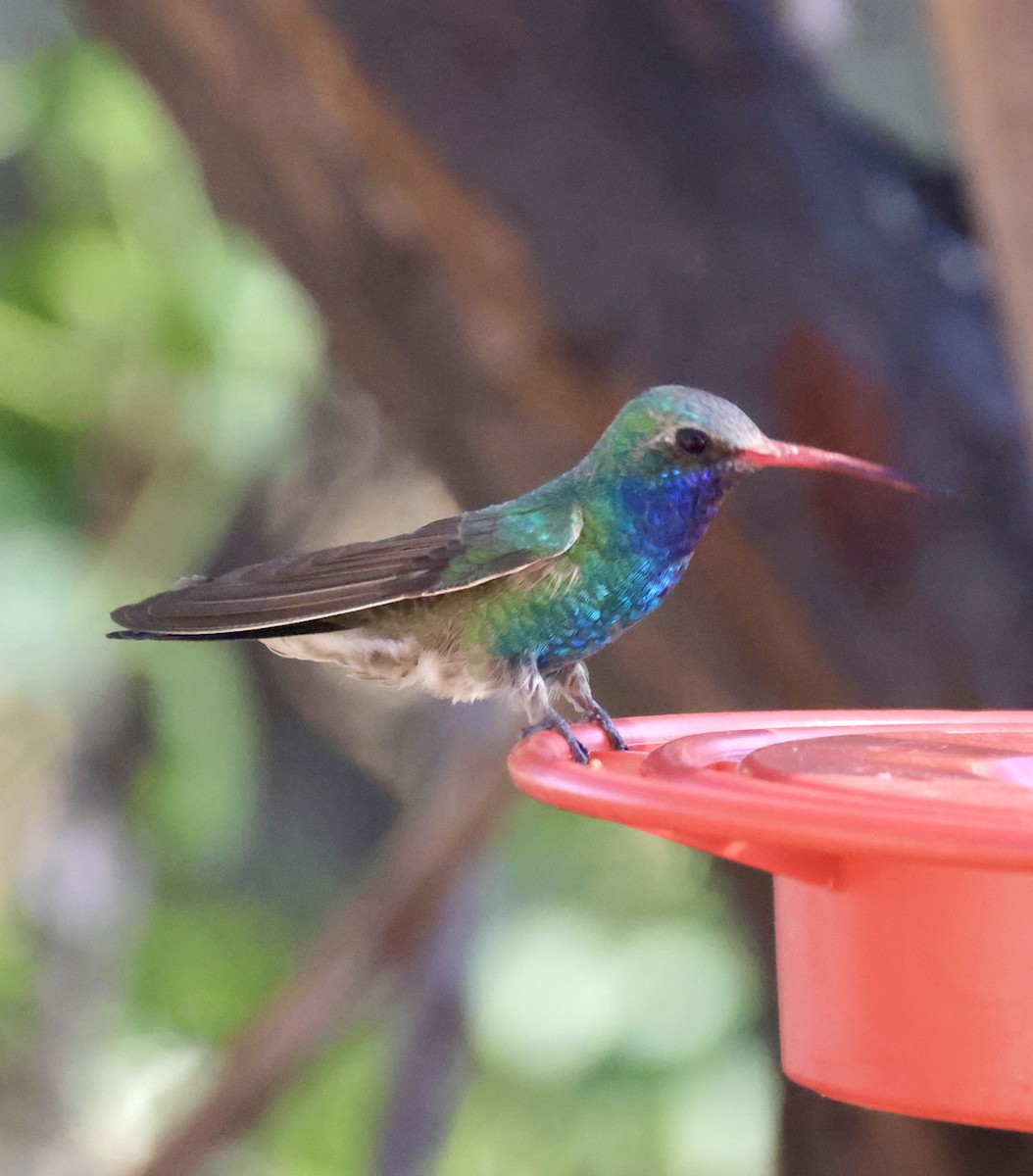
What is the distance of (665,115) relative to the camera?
251 cm

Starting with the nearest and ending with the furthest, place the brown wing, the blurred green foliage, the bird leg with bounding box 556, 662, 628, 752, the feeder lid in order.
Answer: the feeder lid, the brown wing, the bird leg with bounding box 556, 662, 628, 752, the blurred green foliage

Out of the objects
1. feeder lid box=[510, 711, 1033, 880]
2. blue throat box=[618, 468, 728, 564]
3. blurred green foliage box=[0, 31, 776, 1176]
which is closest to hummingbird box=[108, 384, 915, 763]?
blue throat box=[618, 468, 728, 564]

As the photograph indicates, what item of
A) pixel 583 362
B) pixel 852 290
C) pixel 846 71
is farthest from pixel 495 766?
pixel 846 71

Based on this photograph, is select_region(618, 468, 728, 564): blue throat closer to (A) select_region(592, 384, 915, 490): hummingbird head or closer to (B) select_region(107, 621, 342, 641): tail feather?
(A) select_region(592, 384, 915, 490): hummingbird head

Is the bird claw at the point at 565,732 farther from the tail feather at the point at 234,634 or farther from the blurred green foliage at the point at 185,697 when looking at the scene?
the blurred green foliage at the point at 185,697

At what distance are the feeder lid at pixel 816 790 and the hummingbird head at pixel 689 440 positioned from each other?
0.29m

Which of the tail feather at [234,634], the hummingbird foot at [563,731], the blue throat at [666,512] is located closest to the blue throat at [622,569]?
the blue throat at [666,512]

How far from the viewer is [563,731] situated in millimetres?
1395

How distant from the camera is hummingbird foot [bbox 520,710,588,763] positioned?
1.31m

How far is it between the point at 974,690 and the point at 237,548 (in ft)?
8.54

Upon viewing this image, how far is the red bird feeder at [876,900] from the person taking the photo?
912 millimetres

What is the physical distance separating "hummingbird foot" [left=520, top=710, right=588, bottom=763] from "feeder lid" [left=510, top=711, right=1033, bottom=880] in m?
0.02

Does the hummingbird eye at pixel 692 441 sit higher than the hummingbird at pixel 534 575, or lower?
higher

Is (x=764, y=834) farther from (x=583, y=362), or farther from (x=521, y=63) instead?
(x=521, y=63)
